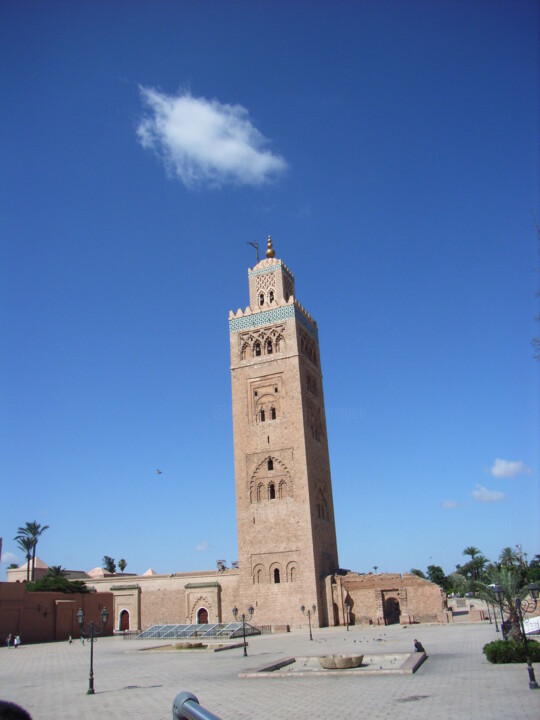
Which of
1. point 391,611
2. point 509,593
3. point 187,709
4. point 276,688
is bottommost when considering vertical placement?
point 391,611

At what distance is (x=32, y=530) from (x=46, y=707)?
43.6 metres

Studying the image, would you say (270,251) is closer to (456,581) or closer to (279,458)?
(279,458)

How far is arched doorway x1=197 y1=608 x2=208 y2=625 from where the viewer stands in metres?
30.8

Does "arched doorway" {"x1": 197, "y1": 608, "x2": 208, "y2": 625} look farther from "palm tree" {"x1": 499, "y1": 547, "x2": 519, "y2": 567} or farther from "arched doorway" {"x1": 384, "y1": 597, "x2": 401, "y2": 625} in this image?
"palm tree" {"x1": 499, "y1": 547, "x2": 519, "y2": 567}

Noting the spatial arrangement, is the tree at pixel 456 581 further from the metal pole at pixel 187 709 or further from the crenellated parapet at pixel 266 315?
the metal pole at pixel 187 709

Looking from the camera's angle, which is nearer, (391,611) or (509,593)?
(509,593)

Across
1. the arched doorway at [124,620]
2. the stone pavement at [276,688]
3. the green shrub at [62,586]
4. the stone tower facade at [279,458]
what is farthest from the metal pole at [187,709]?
the green shrub at [62,586]

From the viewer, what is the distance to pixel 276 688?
11578mm

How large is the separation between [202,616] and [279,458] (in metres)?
9.01

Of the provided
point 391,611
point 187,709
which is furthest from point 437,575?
point 187,709

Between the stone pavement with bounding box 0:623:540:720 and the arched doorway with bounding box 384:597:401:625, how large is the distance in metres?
9.76

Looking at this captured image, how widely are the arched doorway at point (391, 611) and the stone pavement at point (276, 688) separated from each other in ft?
32.0

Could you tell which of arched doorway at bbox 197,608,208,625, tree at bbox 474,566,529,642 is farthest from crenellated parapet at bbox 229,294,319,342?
tree at bbox 474,566,529,642

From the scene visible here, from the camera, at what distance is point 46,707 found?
10953mm
